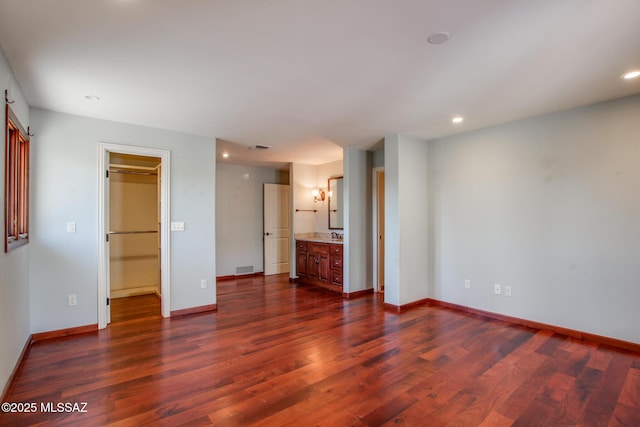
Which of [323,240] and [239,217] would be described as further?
[239,217]

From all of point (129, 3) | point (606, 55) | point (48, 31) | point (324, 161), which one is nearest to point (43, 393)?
point (48, 31)

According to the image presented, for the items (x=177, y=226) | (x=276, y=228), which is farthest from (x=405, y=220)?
(x=276, y=228)

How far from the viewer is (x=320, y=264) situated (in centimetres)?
577

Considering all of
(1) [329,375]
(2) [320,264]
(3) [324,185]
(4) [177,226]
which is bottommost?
(1) [329,375]

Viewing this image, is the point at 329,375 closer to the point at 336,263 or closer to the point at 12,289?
the point at 12,289

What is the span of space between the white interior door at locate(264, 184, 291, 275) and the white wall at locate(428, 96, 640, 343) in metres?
3.62

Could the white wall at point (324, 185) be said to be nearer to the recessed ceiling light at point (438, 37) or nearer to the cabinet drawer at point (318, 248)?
the cabinet drawer at point (318, 248)

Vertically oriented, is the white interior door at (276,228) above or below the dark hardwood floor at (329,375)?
above

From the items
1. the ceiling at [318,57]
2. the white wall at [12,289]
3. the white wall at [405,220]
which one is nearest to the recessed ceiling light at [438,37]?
the ceiling at [318,57]

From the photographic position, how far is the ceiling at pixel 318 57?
1793 mm

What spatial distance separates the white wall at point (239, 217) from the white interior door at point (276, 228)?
0.83 ft

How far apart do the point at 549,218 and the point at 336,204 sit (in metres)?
3.56

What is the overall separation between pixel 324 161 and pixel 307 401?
486 cm

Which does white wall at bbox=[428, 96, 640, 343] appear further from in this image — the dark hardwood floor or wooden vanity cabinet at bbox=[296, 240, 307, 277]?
wooden vanity cabinet at bbox=[296, 240, 307, 277]
